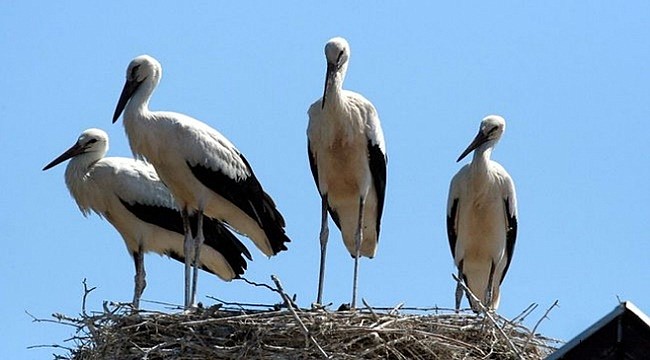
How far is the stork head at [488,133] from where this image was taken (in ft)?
37.7

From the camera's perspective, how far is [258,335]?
8.76 m

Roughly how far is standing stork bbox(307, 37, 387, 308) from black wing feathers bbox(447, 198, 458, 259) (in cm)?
63

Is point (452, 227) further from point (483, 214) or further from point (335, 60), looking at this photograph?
point (335, 60)

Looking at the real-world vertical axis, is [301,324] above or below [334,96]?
below

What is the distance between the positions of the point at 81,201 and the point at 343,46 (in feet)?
8.34

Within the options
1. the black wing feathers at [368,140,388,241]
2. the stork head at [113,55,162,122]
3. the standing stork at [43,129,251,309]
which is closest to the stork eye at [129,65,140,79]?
the stork head at [113,55,162,122]

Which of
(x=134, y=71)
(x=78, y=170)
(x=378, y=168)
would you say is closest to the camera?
(x=378, y=168)

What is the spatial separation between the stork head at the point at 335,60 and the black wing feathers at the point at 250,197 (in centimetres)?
75

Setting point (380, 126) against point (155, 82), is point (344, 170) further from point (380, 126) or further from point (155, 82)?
point (155, 82)

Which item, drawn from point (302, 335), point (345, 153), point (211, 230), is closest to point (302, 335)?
point (302, 335)

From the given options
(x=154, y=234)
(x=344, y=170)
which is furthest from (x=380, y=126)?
(x=154, y=234)

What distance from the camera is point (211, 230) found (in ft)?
39.3

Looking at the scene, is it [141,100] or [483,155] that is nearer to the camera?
[141,100]

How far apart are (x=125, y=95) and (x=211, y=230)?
1304mm
